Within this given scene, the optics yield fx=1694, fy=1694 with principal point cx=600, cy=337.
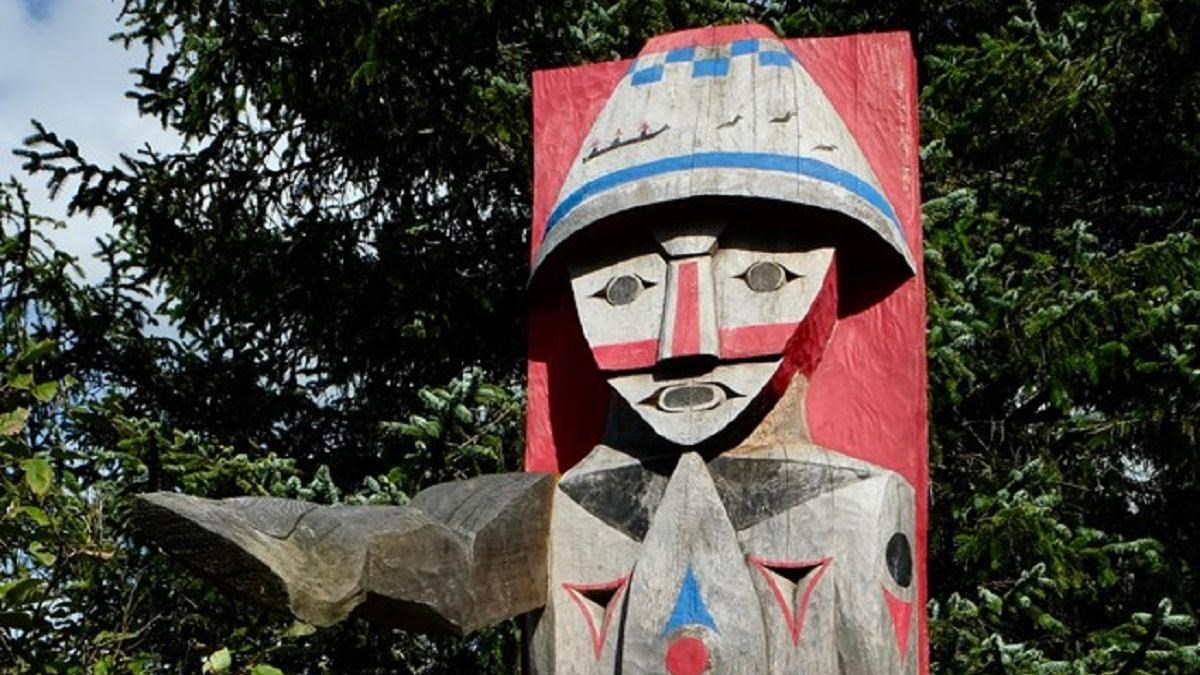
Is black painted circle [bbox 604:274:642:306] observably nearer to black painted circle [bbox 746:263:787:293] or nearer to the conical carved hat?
Answer: the conical carved hat

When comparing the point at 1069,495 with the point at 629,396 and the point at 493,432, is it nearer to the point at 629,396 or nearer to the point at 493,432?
the point at 493,432

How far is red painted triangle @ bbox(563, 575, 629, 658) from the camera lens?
4.36 meters

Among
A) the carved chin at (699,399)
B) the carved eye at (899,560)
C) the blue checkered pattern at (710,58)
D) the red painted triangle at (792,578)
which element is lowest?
the red painted triangle at (792,578)

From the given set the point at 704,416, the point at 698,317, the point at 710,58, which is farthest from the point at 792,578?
the point at 710,58

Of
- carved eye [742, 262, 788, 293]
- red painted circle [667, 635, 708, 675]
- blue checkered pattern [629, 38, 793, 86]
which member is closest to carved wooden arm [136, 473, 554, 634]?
red painted circle [667, 635, 708, 675]

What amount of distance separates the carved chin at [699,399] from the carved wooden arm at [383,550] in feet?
1.22

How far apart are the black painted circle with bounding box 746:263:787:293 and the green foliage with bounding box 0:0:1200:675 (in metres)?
2.37

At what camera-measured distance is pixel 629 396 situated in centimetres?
448

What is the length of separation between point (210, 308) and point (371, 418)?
1.21 meters

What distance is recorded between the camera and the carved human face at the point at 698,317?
4.40 meters

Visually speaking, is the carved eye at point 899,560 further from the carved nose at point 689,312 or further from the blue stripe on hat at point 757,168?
the blue stripe on hat at point 757,168

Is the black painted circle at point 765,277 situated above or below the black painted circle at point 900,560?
above

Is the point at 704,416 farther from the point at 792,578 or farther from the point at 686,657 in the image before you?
the point at 686,657

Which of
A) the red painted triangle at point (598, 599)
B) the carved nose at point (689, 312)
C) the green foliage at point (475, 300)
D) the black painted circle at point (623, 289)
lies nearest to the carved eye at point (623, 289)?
the black painted circle at point (623, 289)
